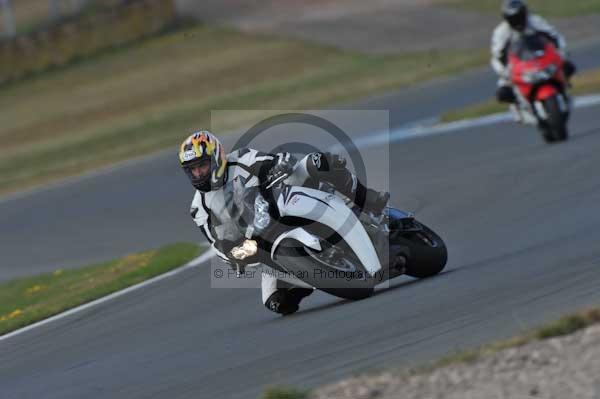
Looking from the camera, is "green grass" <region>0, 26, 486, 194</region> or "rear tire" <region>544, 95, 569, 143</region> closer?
"rear tire" <region>544, 95, 569, 143</region>

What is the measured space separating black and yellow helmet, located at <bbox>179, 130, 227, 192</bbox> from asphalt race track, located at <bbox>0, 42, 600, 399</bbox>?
1171 mm

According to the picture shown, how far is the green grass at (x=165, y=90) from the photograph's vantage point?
25281 mm

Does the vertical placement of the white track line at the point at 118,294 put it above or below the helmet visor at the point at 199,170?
below

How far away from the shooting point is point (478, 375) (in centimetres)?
568

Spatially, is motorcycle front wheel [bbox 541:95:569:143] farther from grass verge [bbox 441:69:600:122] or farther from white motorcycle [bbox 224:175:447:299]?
white motorcycle [bbox 224:175:447:299]

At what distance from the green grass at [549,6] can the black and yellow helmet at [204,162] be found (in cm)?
2328

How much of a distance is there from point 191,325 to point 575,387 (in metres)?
4.56

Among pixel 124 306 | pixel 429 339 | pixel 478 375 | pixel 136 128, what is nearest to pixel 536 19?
pixel 124 306

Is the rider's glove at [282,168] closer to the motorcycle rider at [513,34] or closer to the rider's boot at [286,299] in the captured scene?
the rider's boot at [286,299]

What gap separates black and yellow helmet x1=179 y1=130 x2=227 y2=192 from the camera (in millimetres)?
8273

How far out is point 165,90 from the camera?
103ft

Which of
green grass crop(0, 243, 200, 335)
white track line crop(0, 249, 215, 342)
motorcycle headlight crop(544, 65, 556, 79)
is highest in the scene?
motorcycle headlight crop(544, 65, 556, 79)

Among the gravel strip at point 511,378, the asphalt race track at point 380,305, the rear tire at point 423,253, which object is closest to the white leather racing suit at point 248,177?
the rear tire at point 423,253

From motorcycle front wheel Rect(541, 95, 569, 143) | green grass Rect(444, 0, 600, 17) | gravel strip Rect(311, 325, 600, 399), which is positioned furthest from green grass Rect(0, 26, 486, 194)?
gravel strip Rect(311, 325, 600, 399)
